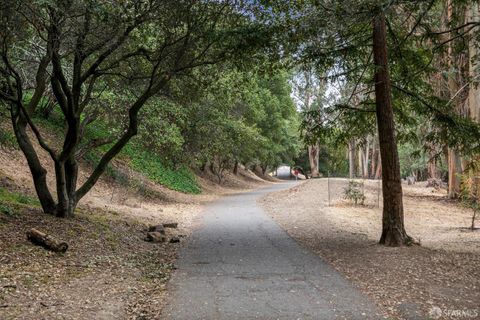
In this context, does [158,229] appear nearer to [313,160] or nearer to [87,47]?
[87,47]

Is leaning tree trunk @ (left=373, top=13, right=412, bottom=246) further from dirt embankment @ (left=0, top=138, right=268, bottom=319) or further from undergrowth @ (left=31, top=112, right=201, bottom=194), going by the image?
undergrowth @ (left=31, top=112, right=201, bottom=194)

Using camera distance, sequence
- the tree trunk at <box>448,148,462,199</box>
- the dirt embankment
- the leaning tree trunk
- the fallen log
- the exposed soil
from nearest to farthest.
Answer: the dirt embankment, the exposed soil, the fallen log, the leaning tree trunk, the tree trunk at <box>448,148,462,199</box>

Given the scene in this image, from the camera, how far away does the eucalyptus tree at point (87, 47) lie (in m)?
8.51

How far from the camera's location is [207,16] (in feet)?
34.4

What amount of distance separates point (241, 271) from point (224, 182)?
102 feet

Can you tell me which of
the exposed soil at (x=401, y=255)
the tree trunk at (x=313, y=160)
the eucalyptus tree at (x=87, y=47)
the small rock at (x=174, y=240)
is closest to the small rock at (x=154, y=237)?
the small rock at (x=174, y=240)

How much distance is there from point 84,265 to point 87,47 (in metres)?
4.57

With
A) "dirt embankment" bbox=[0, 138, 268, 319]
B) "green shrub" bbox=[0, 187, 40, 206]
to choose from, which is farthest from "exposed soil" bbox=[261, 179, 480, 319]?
"green shrub" bbox=[0, 187, 40, 206]

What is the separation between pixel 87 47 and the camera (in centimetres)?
943

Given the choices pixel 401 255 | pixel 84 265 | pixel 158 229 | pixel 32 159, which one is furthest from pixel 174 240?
pixel 401 255

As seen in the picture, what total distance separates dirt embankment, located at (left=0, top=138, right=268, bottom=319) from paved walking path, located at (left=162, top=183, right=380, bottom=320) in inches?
17.8

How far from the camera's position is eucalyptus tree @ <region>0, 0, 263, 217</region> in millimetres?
8508

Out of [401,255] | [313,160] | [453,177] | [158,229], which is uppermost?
[313,160]

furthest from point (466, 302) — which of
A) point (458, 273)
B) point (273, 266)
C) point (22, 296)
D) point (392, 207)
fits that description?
point (22, 296)
